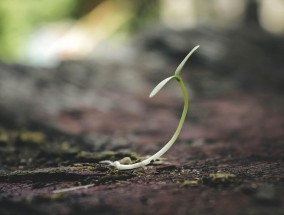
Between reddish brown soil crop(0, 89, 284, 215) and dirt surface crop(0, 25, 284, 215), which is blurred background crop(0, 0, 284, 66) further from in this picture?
reddish brown soil crop(0, 89, 284, 215)

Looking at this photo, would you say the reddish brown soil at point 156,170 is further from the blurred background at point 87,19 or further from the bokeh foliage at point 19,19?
the bokeh foliage at point 19,19

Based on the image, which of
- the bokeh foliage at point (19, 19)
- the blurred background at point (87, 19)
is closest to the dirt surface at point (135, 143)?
the blurred background at point (87, 19)

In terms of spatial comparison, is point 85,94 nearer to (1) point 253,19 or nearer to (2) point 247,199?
(2) point 247,199

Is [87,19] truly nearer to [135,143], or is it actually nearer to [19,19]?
[19,19]

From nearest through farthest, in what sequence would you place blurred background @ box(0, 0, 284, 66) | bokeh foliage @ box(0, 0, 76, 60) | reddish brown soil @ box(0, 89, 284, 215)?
reddish brown soil @ box(0, 89, 284, 215) < blurred background @ box(0, 0, 284, 66) < bokeh foliage @ box(0, 0, 76, 60)

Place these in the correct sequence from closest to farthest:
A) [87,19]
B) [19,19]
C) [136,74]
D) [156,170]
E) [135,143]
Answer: [156,170] < [135,143] < [136,74] < [19,19] < [87,19]

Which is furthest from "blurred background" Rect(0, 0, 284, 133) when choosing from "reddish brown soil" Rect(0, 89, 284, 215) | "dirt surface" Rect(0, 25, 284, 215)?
"reddish brown soil" Rect(0, 89, 284, 215)

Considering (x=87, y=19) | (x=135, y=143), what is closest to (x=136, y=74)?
(x=135, y=143)

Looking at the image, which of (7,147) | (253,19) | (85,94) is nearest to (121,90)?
(85,94)
